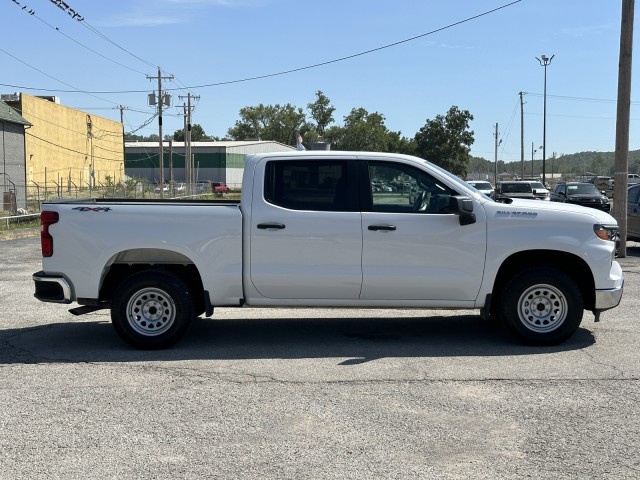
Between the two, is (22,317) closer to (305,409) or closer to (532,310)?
(305,409)

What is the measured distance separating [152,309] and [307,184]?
6.59 ft

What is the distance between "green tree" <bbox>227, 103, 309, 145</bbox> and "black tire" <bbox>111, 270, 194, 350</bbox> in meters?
134

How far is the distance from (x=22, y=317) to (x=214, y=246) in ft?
11.2

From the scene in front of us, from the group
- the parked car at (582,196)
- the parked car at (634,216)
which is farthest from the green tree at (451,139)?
the parked car at (634,216)

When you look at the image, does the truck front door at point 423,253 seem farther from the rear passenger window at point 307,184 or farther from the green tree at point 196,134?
the green tree at point 196,134

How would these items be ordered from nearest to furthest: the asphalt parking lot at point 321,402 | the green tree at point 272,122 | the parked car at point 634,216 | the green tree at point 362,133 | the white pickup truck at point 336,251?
the asphalt parking lot at point 321,402 → the white pickup truck at point 336,251 → the parked car at point 634,216 → the green tree at point 362,133 → the green tree at point 272,122

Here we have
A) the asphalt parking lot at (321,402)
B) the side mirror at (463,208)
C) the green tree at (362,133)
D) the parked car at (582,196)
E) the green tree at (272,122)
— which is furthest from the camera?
the green tree at (272,122)

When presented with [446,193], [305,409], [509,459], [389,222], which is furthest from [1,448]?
[446,193]

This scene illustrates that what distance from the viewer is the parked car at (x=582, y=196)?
28984 millimetres

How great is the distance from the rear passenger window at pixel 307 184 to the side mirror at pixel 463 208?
1.06m

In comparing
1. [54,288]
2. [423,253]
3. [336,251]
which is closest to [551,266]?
[423,253]

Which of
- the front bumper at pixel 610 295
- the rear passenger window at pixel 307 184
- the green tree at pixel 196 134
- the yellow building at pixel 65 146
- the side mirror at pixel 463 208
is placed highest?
the green tree at pixel 196 134

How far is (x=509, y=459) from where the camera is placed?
14.5 ft

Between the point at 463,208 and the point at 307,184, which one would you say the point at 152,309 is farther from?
the point at 463,208
